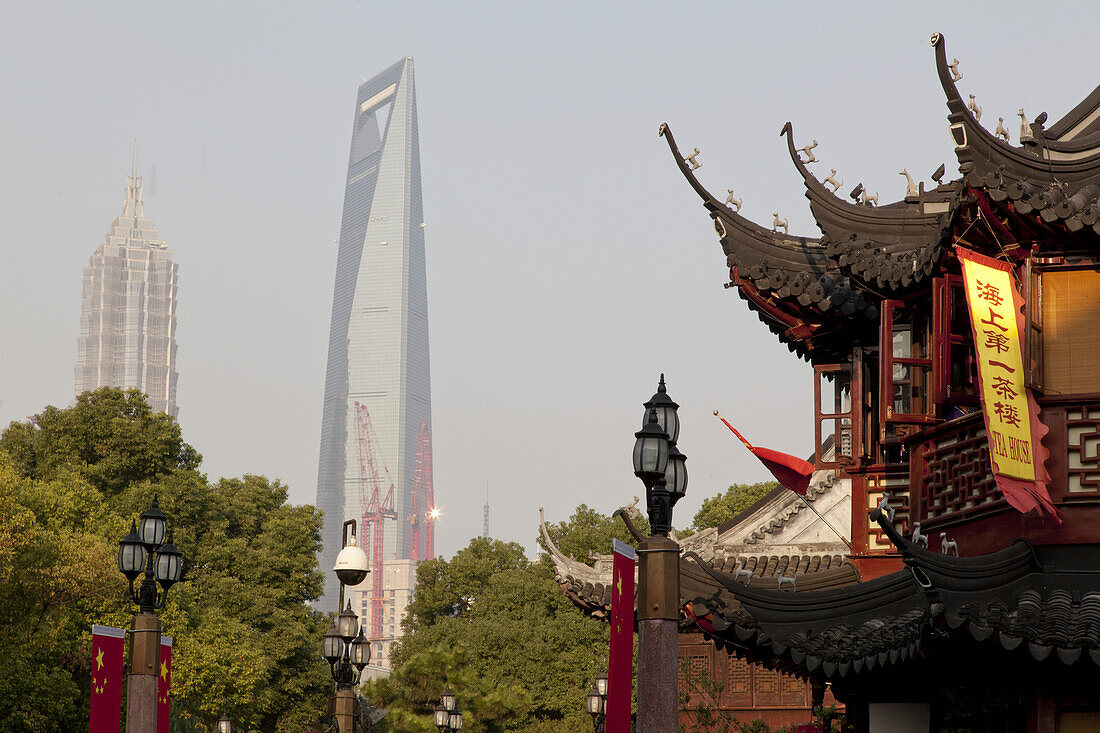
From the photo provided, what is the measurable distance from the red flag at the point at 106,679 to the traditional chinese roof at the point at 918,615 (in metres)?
6.88

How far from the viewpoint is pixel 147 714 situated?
15.0 m

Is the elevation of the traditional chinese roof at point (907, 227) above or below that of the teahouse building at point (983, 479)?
above

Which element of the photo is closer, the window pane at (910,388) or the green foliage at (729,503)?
the window pane at (910,388)

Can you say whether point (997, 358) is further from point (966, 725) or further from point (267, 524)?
point (267, 524)

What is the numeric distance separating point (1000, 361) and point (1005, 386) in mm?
223

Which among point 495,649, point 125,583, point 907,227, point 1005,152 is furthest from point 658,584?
point 495,649

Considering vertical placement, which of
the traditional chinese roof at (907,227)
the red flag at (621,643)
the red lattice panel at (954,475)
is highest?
the traditional chinese roof at (907,227)

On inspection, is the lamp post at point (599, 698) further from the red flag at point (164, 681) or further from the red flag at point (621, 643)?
the red flag at point (621, 643)

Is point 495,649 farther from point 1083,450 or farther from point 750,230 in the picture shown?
point 1083,450

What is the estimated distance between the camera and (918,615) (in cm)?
1158

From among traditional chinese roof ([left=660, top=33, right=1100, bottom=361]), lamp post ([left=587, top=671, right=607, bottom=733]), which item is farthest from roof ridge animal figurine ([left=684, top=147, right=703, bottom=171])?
lamp post ([left=587, top=671, right=607, bottom=733])

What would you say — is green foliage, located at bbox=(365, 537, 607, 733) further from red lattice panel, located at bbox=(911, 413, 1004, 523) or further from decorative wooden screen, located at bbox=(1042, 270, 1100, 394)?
decorative wooden screen, located at bbox=(1042, 270, 1100, 394)

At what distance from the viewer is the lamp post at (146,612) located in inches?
591

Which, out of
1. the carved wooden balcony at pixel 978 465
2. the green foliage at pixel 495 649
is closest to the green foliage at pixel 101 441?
the green foliage at pixel 495 649
